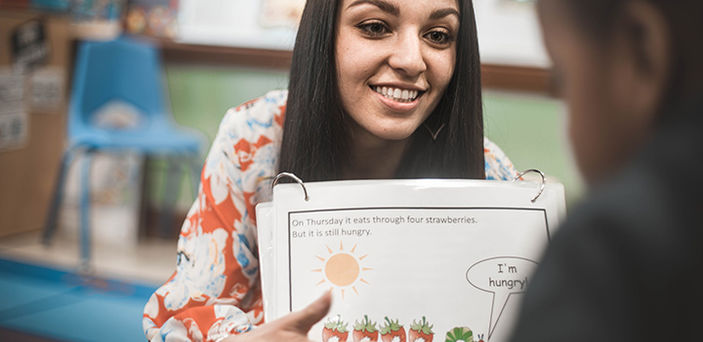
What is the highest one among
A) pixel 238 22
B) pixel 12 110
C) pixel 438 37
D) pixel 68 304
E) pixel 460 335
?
pixel 238 22

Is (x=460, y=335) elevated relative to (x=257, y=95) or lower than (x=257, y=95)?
lower

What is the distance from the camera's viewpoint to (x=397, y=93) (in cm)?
92

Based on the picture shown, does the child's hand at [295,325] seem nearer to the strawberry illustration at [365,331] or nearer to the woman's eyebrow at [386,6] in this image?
the strawberry illustration at [365,331]

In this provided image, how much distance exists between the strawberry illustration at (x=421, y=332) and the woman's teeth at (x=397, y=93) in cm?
30

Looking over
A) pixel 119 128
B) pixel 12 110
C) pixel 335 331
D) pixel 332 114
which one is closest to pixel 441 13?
pixel 332 114

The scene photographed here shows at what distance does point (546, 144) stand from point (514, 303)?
220 cm

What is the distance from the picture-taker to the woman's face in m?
0.90

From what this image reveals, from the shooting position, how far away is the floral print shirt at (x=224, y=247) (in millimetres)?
928

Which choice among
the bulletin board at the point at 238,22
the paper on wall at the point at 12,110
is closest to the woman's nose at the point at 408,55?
the bulletin board at the point at 238,22

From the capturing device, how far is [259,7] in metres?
3.10

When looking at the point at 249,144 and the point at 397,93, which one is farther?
the point at 249,144

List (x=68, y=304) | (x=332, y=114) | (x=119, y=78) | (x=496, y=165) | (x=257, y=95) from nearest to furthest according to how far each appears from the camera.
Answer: (x=332, y=114) → (x=496, y=165) → (x=68, y=304) → (x=119, y=78) → (x=257, y=95)

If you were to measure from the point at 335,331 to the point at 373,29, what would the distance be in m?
0.40

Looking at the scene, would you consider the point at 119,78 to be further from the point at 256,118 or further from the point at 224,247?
the point at 224,247
